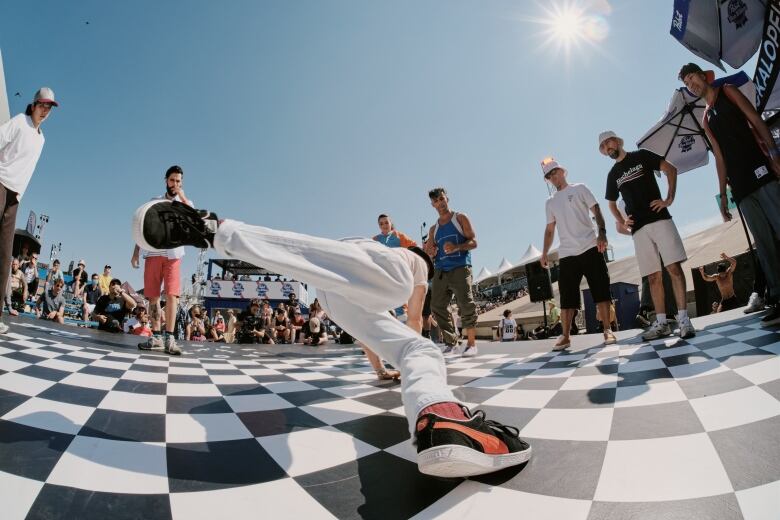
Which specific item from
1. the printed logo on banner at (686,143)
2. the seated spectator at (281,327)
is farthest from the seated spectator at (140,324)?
the printed logo on banner at (686,143)

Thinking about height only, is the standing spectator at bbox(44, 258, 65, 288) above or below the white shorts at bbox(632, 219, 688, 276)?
above

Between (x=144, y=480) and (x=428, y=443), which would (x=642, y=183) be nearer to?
(x=428, y=443)

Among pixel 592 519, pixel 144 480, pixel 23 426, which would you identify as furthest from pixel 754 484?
pixel 23 426

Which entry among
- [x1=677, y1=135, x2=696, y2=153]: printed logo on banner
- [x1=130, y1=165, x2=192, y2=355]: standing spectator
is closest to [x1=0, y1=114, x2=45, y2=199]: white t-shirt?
[x1=130, y1=165, x2=192, y2=355]: standing spectator

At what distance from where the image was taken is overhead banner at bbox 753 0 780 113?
3576mm

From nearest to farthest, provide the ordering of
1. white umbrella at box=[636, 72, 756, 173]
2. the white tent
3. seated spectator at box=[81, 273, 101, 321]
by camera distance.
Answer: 1. white umbrella at box=[636, 72, 756, 173]
2. seated spectator at box=[81, 273, 101, 321]
3. the white tent

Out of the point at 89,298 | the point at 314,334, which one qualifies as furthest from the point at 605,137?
the point at 89,298

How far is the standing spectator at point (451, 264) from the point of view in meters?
3.25

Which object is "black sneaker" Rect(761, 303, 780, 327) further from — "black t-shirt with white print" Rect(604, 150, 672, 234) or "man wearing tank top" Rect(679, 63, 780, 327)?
"black t-shirt with white print" Rect(604, 150, 672, 234)

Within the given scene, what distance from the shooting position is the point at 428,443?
739 mm

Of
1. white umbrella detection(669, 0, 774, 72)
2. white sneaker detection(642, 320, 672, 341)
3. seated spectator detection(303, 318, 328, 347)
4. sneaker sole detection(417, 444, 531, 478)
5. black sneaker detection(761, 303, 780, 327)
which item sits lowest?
seated spectator detection(303, 318, 328, 347)

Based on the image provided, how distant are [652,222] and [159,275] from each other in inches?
168

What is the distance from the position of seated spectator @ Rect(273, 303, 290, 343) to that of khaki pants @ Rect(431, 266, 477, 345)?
4.32 m

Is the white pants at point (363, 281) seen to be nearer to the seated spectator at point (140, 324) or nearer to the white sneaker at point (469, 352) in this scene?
the white sneaker at point (469, 352)
